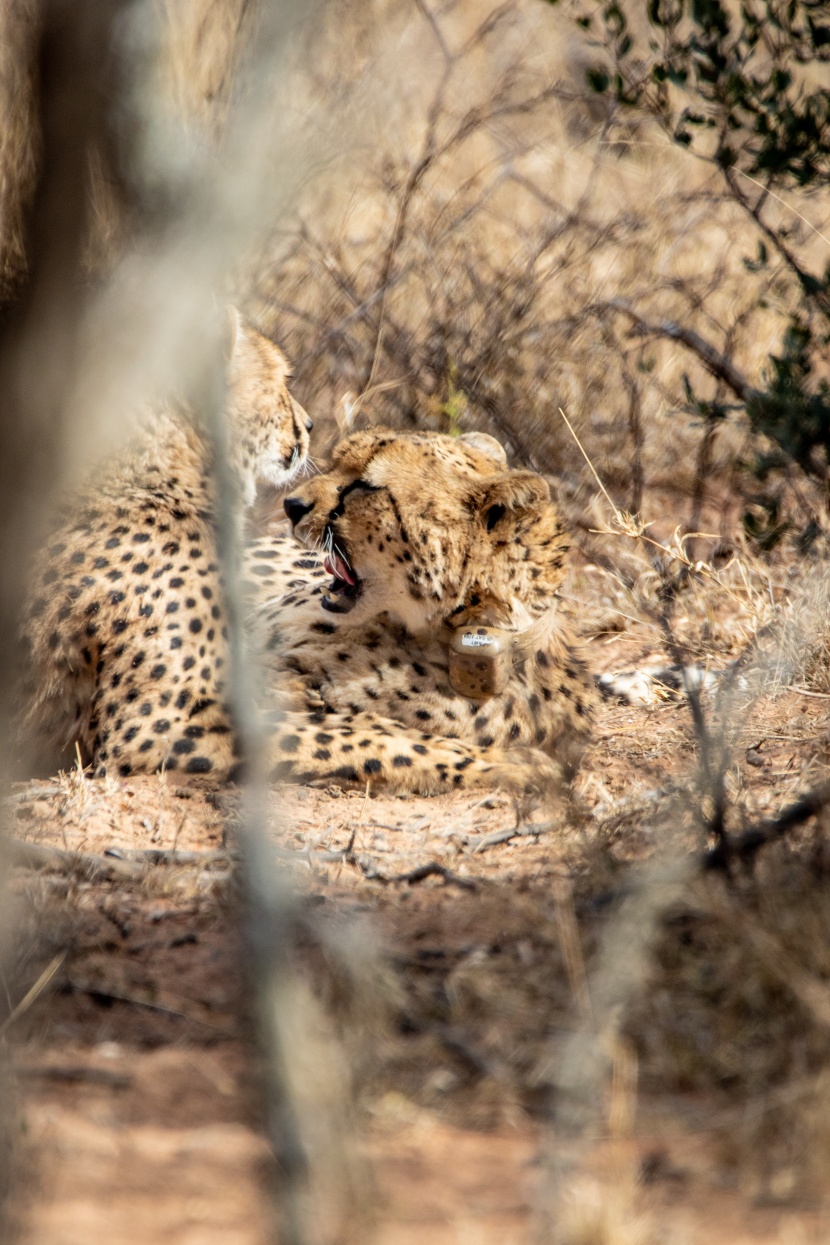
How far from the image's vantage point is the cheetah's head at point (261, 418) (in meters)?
4.34

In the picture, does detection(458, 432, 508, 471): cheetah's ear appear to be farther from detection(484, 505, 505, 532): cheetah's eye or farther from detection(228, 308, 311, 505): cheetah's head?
detection(228, 308, 311, 505): cheetah's head

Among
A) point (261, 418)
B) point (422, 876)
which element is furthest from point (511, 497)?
point (422, 876)

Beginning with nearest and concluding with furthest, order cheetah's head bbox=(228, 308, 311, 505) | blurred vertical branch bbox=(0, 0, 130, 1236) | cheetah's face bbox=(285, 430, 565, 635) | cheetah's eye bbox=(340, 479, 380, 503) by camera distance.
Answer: blurred vertical branch bbox=(0, 0, 130, 1236) → cheetah's face bbox=(285, 430, 565, 635) → cheetah's eye bbox=(340, 479, 380, 503) → cheetah's head bbox=(228, 308, 311, 505)

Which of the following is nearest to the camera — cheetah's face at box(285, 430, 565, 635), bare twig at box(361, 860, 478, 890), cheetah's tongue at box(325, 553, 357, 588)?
bare twig at box(361, 860, 478, 890)

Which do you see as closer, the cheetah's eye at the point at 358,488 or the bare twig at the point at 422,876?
the bare twig at the point at 422,876

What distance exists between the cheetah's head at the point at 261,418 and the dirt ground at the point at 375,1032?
4.31 ft

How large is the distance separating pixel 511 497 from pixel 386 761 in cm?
78

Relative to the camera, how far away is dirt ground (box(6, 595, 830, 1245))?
5.40 ft

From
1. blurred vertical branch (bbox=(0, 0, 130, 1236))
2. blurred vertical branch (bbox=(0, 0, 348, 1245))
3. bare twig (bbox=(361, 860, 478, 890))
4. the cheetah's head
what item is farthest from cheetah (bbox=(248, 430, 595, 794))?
blurred vertical branch (bbox=(0, 0, 130, 1236))

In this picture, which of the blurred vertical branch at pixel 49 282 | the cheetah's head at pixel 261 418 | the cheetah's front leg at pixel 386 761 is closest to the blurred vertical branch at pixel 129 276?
Answer: the blurred vertical branch at pixel 49 282

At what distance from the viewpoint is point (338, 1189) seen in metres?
1.65

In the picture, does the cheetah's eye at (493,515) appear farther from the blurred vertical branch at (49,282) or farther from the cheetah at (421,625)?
the blurred vertical branch at (49,282)

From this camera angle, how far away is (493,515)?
3.79m

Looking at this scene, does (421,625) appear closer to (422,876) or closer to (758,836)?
(422,876)
